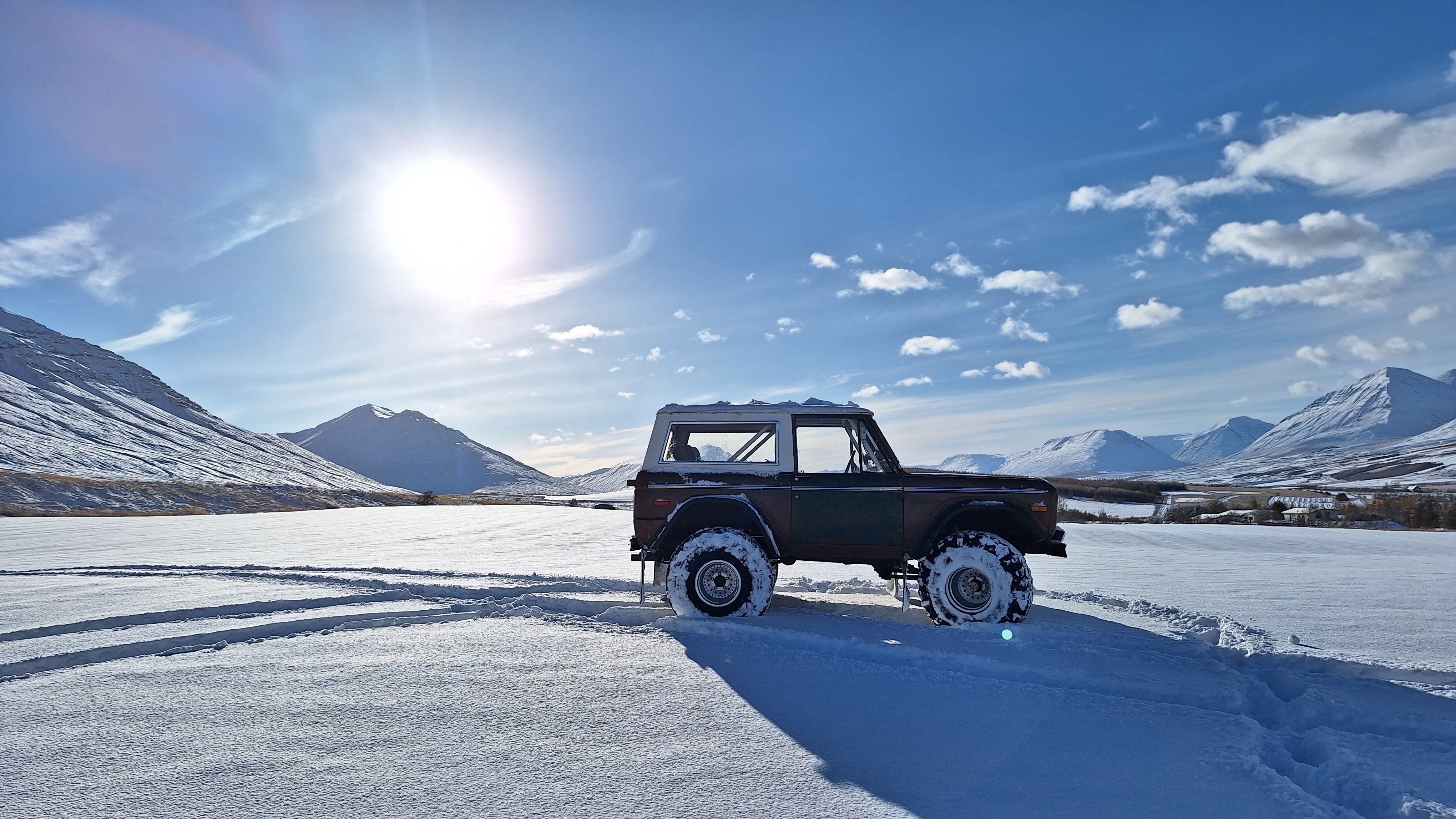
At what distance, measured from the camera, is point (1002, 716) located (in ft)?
13.0

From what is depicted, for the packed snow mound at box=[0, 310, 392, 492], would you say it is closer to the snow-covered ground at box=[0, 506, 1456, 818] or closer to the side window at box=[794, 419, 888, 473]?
the snow-covered ground at box=[0, 506, 1456, 818]

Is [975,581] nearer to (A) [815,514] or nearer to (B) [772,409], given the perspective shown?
(A) [815,514]

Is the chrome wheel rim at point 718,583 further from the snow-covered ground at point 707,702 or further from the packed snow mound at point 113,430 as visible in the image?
the packed snow mound at point 113,430

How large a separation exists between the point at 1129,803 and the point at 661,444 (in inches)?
205

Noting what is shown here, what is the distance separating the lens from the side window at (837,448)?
23.2ft

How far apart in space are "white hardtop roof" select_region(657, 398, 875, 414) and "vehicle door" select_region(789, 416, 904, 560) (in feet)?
0.67

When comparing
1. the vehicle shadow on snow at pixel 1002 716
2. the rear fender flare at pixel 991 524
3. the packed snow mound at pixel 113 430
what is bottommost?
the vehicle shadow on snow at pixel 1002 716

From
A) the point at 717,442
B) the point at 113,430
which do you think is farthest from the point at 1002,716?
the point at 113,430

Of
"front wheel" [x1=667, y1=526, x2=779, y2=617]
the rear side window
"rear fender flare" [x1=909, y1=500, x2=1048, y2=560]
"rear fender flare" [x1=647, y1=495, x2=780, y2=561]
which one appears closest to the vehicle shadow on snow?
"front wheel" [x1=667, y1=526, x2=779, y2=617]

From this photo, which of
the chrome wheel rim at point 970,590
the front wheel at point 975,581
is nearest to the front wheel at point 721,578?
the front wheel at point 975,581

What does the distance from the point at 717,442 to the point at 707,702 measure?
11.7 feet

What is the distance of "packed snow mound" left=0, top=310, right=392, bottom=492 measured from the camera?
8075 cm

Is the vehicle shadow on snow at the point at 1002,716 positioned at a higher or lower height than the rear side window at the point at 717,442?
lower

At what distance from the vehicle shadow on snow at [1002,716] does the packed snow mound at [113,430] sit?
251 feet
